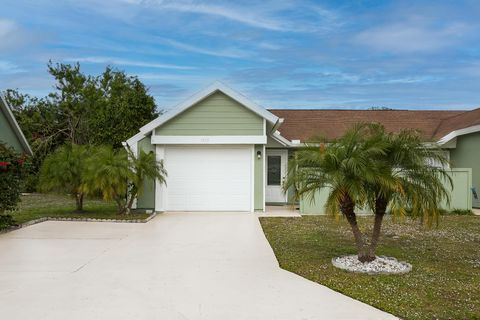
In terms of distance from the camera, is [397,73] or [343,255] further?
[397,73]

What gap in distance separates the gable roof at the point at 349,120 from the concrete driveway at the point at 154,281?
1011cm

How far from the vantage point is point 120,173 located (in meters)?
13.9

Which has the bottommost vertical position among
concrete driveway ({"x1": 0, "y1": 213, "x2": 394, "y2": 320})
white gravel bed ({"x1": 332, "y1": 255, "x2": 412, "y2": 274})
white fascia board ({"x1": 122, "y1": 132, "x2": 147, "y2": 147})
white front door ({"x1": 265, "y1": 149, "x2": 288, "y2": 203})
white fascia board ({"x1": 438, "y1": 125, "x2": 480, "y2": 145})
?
concrete driveway ({"x1": 0, "y1": 213, "x2": 394, "y2": 320})

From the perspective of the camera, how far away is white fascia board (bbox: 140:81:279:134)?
15562 mm

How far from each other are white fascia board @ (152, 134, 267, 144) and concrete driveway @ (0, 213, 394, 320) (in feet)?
16.9

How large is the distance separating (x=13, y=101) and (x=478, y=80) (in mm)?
30200

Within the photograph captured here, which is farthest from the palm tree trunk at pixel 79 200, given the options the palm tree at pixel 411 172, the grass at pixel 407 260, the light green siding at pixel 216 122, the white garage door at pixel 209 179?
the palm tree at pixel 411 172

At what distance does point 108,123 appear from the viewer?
24438 millimetres

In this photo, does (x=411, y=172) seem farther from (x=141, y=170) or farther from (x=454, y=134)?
(x=454, y=134)

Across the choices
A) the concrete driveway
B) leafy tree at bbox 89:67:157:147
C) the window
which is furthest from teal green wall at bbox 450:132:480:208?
leafy tree at bbox 89:67:157:147

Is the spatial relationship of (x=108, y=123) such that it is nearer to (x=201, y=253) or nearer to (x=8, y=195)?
(x=8, y=195)

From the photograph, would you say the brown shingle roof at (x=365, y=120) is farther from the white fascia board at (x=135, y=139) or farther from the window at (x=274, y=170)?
the white fascia board at (x=135, y=139)

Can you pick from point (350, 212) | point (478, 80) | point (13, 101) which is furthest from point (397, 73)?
point (13, 101)

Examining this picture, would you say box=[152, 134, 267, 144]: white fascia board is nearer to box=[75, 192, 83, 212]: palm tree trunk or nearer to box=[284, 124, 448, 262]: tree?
box=[75, 192, 83, 212]: palm tree trunk
